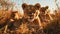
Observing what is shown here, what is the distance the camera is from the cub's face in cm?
727

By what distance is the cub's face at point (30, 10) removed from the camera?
7266 mm

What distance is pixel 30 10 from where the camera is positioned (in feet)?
24.3

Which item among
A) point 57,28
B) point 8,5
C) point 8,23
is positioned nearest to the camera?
point 57,28

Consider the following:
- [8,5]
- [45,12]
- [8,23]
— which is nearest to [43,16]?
[45,12]

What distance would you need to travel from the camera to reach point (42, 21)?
759cm

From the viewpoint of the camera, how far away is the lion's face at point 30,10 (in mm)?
7266

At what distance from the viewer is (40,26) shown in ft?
23.7

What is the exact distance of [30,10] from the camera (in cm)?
740

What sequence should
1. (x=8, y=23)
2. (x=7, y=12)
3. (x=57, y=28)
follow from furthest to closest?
(x=7, y=12), (x=8, y=23), (x=57, y=28)

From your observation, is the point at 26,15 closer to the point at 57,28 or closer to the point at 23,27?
the point at 23,27

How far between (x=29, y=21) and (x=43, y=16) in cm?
76

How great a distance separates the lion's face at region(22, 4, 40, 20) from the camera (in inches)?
286

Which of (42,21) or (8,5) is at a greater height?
(8,5)

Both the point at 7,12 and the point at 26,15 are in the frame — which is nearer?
the point at 26,15
